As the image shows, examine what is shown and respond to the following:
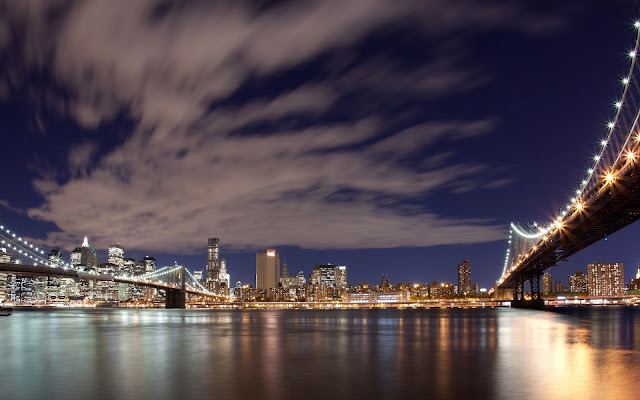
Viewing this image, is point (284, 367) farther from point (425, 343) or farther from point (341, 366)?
point (425, 343)

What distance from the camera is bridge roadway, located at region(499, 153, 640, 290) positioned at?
42656 mm

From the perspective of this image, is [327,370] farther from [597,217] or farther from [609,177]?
[597,217]

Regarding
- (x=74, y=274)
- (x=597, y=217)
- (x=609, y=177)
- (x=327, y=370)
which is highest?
(x=609, y=177)

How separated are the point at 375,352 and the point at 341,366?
6.63 metres

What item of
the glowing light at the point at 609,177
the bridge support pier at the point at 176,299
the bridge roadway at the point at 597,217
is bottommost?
the bridge support pier at the point at 176,299

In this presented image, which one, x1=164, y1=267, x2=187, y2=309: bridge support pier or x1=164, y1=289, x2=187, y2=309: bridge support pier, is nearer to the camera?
x1=164, y1=267, x2=187, y2=309: bridge support pier

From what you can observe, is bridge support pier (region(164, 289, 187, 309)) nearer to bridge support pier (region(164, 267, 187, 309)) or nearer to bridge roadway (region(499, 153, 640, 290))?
bridge support pier (region(164, 267, 187, 309))

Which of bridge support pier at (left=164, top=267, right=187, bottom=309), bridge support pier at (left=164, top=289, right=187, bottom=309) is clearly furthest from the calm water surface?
bridge support pier at (left=164, top=289, right=187, bottom=309)

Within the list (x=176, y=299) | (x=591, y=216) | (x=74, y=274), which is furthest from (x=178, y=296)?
(x=591, y=216)

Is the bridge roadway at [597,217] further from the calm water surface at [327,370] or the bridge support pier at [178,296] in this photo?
the bridge support pier at [178,296]

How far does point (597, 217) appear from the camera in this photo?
187 feet

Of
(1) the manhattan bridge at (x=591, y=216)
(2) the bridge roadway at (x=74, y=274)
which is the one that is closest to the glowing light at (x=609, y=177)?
(1) the manhattan bridge at (x=591, y=216)

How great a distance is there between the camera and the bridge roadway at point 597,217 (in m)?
42.7

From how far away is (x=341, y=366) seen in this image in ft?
79.6
